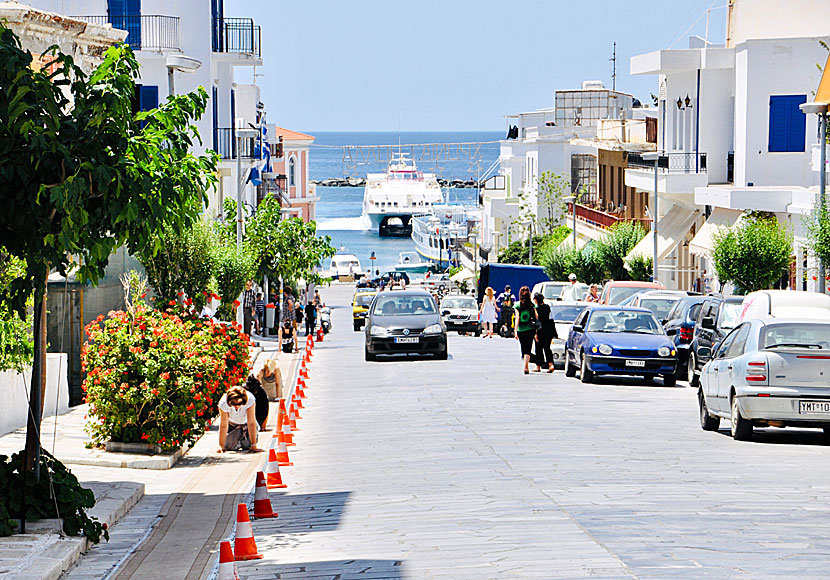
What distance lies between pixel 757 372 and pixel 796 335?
0.87 metres

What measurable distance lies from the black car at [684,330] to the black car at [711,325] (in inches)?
28.3

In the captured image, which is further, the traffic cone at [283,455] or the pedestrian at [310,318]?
the pedestrian at [310,318]

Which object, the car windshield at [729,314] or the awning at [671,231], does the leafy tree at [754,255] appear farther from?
the awning at [671,231]

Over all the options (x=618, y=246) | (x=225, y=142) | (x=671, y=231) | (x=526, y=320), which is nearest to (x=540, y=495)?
(x=526, y=320)

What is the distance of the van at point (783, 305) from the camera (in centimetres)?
2280

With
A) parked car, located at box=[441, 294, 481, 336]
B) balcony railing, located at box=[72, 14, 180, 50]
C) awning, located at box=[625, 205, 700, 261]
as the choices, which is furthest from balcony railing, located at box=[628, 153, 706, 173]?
balcony railing, located at box=[72, 14, 180, 50]

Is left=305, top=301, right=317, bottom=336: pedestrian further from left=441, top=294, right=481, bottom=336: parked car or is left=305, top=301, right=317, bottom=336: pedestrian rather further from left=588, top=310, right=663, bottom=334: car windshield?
left=588, top=310, right=663, bottom=334: car windshield

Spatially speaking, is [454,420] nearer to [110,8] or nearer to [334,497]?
[334,497]

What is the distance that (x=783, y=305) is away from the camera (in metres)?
23.1

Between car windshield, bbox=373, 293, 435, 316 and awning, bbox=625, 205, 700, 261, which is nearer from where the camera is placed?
car windshield, bbox=373, 293, 435, 316

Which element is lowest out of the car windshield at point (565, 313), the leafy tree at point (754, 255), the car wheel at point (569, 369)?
the car wheel at point (569, 369)

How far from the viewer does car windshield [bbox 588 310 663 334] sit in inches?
1014

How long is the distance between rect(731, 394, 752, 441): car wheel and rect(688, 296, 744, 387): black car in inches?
281

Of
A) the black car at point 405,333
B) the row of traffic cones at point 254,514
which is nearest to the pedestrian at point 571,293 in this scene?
the black car at point 405,333
